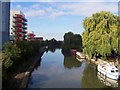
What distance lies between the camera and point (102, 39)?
29.6m

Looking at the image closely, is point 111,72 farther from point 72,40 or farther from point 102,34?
point 72,40

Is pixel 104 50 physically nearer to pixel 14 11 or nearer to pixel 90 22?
pixel 90 22

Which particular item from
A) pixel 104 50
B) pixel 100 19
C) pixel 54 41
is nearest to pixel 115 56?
pixel 104 50

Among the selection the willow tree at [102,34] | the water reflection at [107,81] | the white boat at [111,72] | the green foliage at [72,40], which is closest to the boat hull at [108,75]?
the white boat at [111,72]

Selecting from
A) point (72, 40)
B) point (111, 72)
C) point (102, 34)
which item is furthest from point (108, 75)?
point (72, 40)

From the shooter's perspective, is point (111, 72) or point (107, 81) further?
point (111, 72)

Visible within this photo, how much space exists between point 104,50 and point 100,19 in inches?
172

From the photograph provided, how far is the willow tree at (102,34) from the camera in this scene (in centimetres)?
2869

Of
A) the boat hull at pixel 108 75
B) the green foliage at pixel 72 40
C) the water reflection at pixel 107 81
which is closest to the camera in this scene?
the water reflection at pixel 107 81

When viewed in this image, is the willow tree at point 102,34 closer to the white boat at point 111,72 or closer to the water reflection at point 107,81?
the white boat at point 111,72

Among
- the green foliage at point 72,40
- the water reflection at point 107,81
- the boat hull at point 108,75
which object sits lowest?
the water reflection at point 107,81

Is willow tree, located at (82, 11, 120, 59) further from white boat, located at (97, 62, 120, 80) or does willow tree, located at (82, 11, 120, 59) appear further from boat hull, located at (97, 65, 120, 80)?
white boat, located at (97, 62, 120, 80)

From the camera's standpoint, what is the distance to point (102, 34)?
3042 cm

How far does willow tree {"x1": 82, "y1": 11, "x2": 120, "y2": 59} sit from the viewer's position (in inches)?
1129
